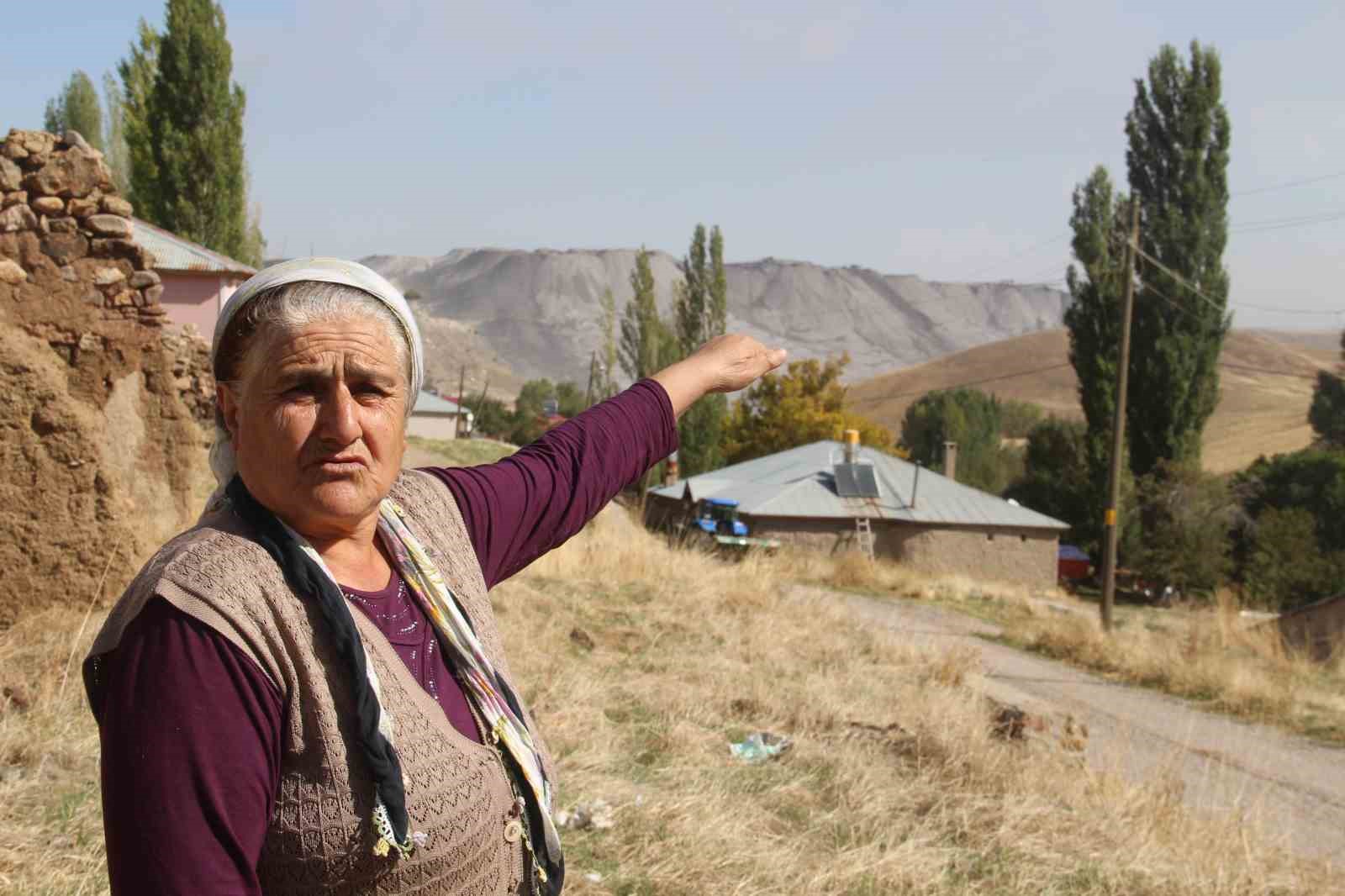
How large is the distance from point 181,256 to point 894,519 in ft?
69.3

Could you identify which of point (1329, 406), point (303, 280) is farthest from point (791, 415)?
point (303, 280)

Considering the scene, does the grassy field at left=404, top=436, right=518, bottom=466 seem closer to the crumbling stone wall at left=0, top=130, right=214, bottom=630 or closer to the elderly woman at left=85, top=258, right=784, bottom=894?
the crumbling stone wall at left=0, top=130, right=214, bottom=630

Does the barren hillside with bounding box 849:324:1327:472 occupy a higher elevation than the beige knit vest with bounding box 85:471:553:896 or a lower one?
lower

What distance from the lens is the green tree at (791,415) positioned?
54.3 metres

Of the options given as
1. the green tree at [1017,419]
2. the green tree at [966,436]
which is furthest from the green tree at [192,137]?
the green tree at [1017,419]

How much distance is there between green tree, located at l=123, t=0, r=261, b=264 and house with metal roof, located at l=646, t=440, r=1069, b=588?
47.9 feet

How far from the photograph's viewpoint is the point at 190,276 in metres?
24.2

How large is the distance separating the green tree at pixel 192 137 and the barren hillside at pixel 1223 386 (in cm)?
6043

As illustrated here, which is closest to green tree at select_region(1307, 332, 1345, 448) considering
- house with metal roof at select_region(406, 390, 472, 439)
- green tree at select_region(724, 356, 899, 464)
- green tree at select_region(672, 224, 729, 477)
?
green tree at select_region(724, 356, 899, 464)

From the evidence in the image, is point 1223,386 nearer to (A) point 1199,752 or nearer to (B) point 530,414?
(B) point 530,414

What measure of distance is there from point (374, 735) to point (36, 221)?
19.2 feet

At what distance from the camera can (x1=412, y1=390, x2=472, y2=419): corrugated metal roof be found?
53844mm

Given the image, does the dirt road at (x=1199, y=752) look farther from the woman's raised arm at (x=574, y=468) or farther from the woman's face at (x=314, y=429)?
the woman's face at (x=314, y=429)

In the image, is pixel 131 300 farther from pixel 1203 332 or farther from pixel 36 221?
pixel 1203 332
